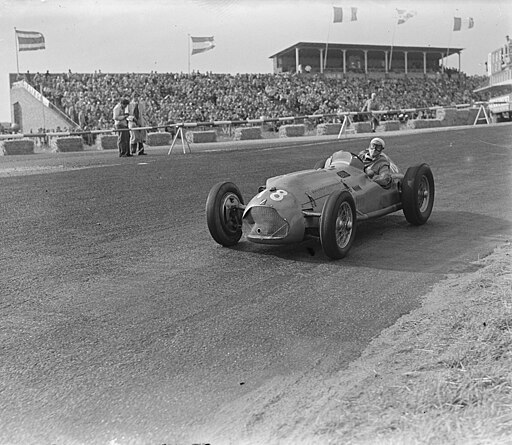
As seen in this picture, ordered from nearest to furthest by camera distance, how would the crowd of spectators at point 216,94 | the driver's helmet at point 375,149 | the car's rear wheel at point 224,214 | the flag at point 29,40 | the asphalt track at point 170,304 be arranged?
the asphalt track at point 170,304 < the car's rear wheel at point 224,214 < the driver's helmet at point 375,149 < the flag at point 29,40 < the crowd of spectators at point 216,94

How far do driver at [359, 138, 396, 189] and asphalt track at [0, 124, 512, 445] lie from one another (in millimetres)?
626

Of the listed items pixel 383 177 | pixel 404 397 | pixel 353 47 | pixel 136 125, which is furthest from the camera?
pixel 353 47

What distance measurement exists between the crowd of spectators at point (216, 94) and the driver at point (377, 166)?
20.4m

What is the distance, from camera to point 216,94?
3922 cm

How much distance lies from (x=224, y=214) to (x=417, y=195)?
8.46 feet

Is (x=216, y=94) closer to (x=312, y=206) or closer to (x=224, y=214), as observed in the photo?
(x=224, y=214)

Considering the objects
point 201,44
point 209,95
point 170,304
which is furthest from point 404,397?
point 209,95

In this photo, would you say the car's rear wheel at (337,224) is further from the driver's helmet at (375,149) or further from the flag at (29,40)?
the flag at (29,40)

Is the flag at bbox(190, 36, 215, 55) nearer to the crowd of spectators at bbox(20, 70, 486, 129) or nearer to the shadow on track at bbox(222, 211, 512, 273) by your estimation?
the crowd of spectators at bbox(20, 70, 486, 129)

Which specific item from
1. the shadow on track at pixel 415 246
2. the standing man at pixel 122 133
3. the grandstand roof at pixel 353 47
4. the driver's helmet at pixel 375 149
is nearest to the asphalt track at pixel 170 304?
the shadow on track at pixel 415 246

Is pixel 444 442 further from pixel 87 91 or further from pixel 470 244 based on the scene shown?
pixel 87 91

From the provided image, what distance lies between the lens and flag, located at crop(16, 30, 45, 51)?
28908 millimetres

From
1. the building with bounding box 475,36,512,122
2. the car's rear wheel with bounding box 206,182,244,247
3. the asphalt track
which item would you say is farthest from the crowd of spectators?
the car's rear wheel with bounding box 206,182,244,247

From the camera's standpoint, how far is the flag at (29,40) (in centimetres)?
2891
